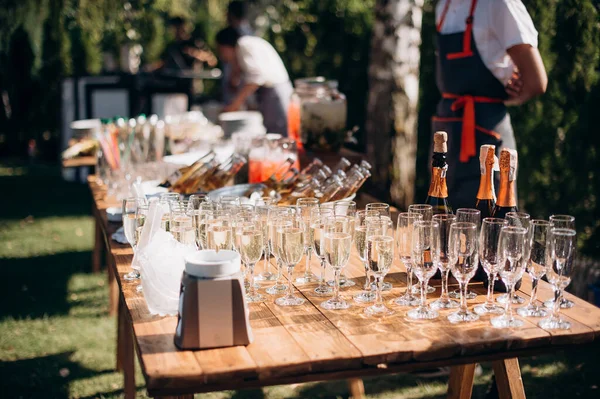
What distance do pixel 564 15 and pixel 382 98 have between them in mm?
1707

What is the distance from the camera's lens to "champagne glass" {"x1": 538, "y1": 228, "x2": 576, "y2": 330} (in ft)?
5.35

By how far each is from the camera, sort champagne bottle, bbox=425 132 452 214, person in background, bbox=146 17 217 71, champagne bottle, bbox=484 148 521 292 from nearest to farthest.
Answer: champagne bottle, bbox=484 148 521 292 < champagne bottle, bbox=425 132 452 214 < person in background, bbox=146 17 217 71

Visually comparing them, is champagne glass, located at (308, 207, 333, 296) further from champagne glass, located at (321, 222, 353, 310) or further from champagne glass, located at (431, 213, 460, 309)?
champagne glass, located at (431, 213, 460, 309)

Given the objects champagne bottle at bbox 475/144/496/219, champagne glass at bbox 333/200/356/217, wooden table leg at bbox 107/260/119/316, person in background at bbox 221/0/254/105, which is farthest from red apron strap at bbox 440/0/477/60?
person in background at bbox 221/0/254/105

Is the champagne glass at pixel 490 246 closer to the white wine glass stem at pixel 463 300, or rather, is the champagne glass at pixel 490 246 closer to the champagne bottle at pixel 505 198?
the white wine glass stem at pixel 463 300

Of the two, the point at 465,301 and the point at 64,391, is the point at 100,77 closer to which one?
the point at 64,391

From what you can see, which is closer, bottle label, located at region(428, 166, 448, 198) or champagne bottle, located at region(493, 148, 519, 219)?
champagne bottle, located at region(493, 148, 519, 219)

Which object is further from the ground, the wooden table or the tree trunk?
the tree trunk

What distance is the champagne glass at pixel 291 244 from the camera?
1801mm

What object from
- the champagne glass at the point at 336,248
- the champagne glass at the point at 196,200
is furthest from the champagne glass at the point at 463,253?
the champagne glass at the point at 196,200

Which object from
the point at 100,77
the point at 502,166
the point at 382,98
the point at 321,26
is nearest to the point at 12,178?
the point at 100,77

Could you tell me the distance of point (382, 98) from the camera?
5.52 m

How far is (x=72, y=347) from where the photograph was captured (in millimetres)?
3814

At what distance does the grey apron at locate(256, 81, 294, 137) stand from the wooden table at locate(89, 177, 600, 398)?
3.94m
